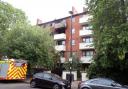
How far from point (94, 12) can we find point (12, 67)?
1160 cm

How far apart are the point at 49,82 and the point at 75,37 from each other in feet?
91.9

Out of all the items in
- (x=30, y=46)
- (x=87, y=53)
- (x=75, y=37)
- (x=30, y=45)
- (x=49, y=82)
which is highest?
(x=75, y=37)

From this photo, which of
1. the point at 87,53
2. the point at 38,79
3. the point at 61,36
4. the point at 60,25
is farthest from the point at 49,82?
the point at 60,25

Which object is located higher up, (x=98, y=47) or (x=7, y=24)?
(x=7, y=24)

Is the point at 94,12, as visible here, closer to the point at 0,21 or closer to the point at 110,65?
the point at 110,65

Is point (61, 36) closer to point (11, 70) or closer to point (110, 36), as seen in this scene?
point (11, 70)

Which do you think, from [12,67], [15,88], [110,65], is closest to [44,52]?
[12,67]

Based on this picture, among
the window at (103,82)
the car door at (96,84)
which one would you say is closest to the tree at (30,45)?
the car door at (96,84)

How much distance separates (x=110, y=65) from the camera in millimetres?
24219

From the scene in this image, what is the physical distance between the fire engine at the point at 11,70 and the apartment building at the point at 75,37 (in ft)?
55.4

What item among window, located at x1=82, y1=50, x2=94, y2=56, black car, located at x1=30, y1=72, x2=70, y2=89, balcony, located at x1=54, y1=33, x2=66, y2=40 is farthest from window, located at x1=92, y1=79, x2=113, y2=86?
balcony, located at x1=54, y1=33, x2=66, y2=40

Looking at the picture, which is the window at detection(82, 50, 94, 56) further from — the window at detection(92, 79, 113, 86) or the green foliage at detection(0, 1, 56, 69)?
the window at detection(92, 79, 113, 86)

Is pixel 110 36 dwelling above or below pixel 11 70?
above

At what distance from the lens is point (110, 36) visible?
23.0 meters
